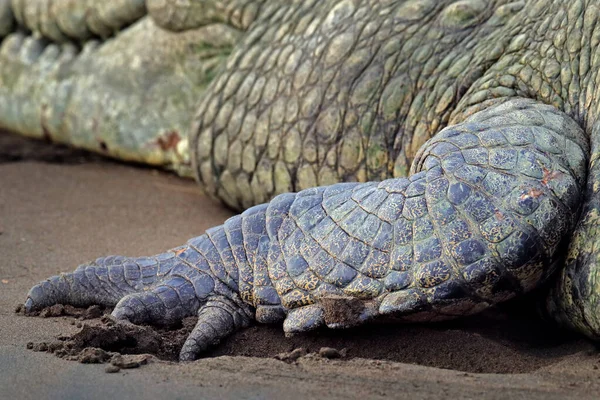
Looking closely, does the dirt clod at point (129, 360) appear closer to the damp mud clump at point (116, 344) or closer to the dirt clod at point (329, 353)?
the damp mud clump at point (116, 344)

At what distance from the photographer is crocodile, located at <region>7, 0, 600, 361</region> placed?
2857 millimetres

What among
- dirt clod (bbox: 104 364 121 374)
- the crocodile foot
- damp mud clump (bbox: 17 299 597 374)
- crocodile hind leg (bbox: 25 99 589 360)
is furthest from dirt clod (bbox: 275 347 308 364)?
dirt clod (bbox: 104 364 121 374)

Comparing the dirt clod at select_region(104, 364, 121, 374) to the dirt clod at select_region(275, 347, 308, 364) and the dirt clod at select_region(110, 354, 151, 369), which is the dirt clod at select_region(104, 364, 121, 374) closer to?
the dirt clod at select_region(110, 354, 151, 369)

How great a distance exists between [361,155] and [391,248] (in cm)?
129

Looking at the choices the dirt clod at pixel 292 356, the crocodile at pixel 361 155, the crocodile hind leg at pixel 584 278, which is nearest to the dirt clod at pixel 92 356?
the crocodile at pixel 361 155

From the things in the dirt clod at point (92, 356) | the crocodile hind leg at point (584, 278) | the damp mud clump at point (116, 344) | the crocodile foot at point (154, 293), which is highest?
the crocodile hind leg at point (584, 278)

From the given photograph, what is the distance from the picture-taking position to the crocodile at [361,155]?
9.37 ft

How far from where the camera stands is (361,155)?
4145 millimetres

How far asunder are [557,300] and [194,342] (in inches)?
44.3

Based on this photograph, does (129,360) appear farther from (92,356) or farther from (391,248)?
(391,248)

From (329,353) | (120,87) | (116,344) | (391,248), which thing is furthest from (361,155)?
(120,87)

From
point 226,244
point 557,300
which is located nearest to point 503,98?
point 557,300

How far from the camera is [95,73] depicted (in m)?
5.94

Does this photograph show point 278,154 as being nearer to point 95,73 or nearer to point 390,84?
point 390,84
